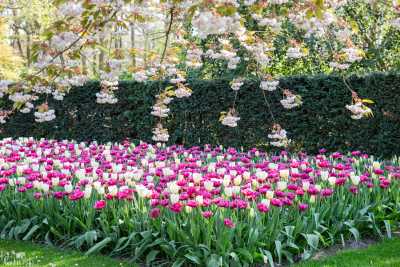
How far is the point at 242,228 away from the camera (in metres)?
4.25

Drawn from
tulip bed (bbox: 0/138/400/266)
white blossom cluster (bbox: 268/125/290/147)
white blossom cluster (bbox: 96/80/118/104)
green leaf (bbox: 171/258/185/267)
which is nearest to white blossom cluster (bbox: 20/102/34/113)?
tulip bed (bbox: 0/138/400/266)

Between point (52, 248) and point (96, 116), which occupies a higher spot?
point (96, 116)

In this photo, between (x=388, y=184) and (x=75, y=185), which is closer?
(x=388, y=184)

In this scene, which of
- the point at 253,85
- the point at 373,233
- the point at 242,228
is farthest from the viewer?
the point at 253,85

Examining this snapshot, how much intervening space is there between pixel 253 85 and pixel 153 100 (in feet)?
7.06

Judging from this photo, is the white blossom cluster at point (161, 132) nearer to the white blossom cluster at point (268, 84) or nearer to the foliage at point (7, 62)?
the white blossom cluster at point (268, 84)

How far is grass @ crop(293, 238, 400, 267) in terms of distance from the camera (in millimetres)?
4277

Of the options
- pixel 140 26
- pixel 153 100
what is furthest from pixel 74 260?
pixel 153 100

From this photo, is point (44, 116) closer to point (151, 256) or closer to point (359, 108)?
point (151, 256)

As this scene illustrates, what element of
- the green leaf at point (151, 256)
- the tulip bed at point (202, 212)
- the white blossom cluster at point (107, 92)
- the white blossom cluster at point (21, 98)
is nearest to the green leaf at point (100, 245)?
the tulip bed at point (202, 212)

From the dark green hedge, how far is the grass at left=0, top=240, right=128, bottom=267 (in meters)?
4.97

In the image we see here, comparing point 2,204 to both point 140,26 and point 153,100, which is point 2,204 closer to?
point 140,26

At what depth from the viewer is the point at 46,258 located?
Result: 4574 mm

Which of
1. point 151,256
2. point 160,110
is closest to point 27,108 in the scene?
point 160,110
